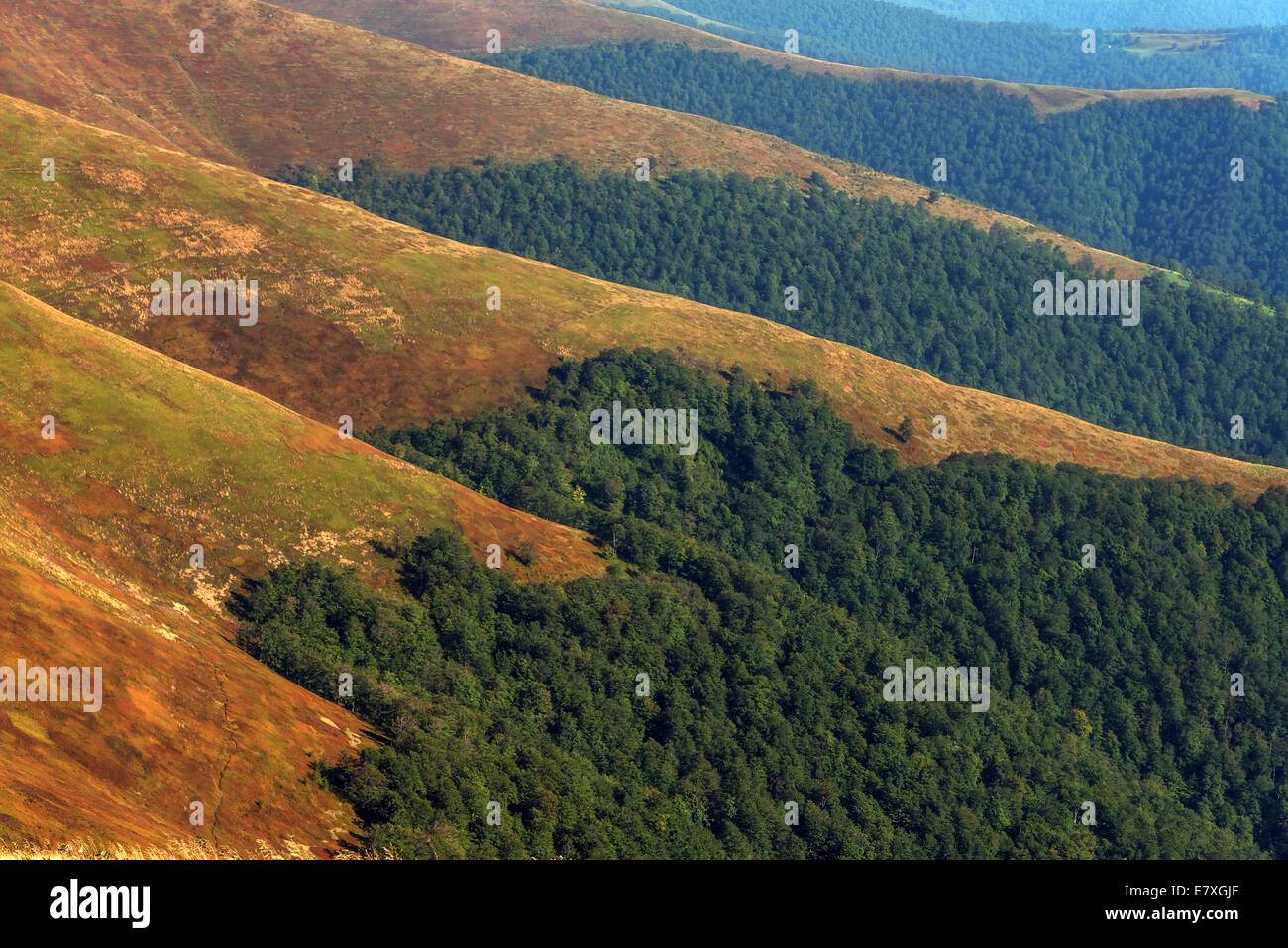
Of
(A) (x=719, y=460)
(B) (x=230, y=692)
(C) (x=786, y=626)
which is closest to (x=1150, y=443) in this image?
(A) (x=719, y=460)

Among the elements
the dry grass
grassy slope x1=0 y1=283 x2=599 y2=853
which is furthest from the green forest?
the dry grass

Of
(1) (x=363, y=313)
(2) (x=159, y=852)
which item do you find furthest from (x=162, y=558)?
(1) (x=363, y=313)

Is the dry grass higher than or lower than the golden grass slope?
lower

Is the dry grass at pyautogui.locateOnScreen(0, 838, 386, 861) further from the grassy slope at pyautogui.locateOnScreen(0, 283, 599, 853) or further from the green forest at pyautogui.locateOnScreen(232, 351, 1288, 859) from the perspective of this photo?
the green forest at pyautogui.locateOnScreen(232, 351, 1288, 859)

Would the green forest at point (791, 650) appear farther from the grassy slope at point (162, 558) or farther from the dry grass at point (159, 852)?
the dry grass at point (159, 852)

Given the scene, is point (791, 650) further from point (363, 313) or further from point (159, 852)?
point (363, 313)

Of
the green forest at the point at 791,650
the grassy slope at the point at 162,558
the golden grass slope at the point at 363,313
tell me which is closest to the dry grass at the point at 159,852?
the grassy slope at the point at 162,558
